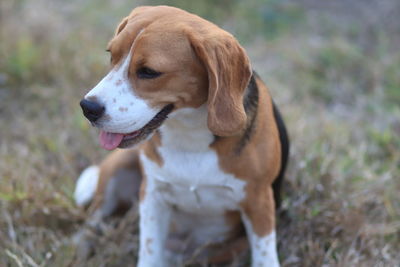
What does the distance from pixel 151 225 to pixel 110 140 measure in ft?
2.19

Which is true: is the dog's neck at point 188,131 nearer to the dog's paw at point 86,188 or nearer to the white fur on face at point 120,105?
the white fur on face at point 120,105

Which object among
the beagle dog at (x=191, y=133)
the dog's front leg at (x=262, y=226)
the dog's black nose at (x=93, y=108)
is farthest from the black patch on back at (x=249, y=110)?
the dog's black nose at (x=93, y=108)

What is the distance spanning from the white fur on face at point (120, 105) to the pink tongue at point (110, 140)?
0.37 ft

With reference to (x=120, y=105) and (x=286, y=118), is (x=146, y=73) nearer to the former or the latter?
(x=120, y=105)

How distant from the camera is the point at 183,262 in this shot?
3.32m

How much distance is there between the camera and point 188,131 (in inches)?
105

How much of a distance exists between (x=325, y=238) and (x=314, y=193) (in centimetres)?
29

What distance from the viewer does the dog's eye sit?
7.76 ft

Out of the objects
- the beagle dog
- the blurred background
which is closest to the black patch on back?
the beagle dog

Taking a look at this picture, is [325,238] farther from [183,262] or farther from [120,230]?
[120,230]

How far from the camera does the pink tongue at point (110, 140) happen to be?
2.53 metres

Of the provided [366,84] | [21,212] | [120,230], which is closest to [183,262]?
[120,230]

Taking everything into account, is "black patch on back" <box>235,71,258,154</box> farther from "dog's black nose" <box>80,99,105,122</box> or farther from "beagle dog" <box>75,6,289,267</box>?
"dog's black nose" <box>80,99,105,122</box>

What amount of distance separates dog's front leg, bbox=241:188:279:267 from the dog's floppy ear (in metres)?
0.49
